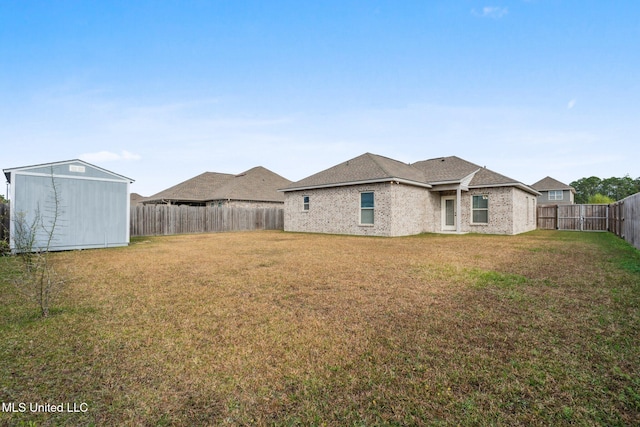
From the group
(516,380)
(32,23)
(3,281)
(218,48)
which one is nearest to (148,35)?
(218,48)

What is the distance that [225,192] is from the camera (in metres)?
26.8

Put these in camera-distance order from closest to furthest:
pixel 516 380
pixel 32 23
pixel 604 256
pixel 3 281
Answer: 1. pixel 516 380
2. pixel 3 281
3. pixel 604 256
4. pixel 32 23

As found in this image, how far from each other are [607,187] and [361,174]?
74.6 metres

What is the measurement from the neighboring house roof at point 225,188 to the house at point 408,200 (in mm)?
7985

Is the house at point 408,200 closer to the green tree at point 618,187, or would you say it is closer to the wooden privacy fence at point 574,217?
the wooden privacy fence at point 574,217

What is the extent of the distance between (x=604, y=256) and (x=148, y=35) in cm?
1831

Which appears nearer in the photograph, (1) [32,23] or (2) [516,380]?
(2) [516,380]

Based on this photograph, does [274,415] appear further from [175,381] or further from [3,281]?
[3,281]

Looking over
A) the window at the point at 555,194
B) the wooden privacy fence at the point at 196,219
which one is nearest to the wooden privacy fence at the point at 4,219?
the wooden privacy fence at the point at 196,219

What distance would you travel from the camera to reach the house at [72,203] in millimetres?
10609

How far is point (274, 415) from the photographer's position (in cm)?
210

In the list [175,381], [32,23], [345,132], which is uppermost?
[32,23]

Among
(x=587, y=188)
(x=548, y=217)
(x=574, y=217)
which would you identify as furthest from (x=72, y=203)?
(x=587, y=188)

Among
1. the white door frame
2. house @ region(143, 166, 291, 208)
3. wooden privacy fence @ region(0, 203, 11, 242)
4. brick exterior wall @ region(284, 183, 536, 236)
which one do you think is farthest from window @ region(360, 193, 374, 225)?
wooden privacy fence @ region(0, 203, 11, 242)
